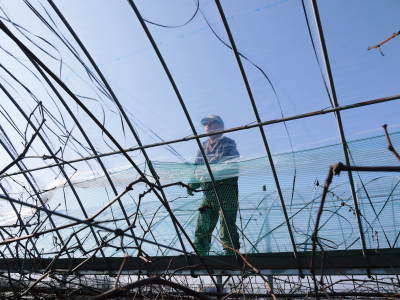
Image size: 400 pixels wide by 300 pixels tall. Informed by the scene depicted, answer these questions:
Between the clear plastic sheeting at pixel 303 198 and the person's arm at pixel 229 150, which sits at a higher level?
the person's arm at pixel 229 150

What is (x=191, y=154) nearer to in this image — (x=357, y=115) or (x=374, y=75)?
(x=357, y=115)

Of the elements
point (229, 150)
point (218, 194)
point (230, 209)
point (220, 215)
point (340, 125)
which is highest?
point (229, 150)

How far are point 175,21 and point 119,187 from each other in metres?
2.89

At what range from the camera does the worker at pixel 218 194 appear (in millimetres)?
4867

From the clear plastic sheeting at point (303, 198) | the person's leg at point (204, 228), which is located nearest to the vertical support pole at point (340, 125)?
the clear plastic sheeting at point (303, 198)

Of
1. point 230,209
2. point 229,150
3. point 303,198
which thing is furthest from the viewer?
point 230,209

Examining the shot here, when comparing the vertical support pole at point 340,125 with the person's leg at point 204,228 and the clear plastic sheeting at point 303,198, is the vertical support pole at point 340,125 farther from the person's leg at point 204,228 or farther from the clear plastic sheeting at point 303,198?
the person's leg at point 204,228

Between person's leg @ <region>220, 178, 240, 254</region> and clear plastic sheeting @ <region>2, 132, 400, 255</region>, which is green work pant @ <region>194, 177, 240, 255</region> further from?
clear plastic sheeting @ <region>2, 132, 400, 255</region>

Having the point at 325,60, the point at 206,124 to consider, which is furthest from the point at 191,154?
the point at 325,60

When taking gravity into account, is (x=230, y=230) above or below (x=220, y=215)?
below

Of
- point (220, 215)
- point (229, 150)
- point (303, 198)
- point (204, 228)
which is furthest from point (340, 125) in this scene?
point (204, 228)

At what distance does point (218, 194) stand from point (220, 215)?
1.07 ft

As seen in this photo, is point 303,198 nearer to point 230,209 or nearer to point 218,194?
point 230,209

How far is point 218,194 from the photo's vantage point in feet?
16.4
